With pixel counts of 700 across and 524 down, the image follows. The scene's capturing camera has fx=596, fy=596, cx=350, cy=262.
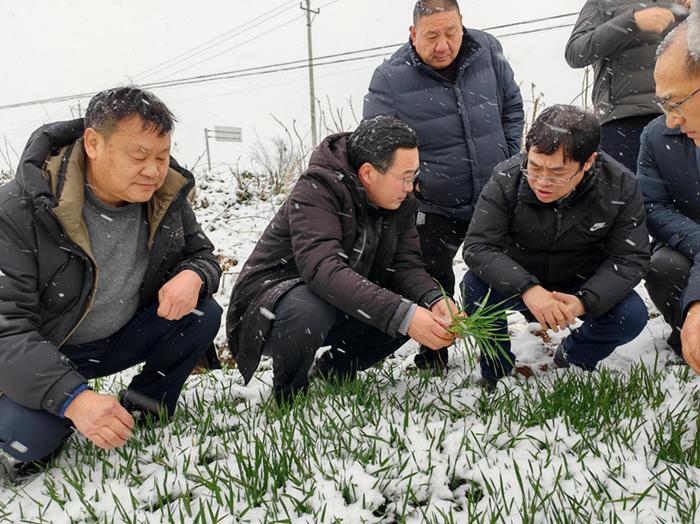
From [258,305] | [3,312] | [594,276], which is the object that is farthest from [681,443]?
[3,312]

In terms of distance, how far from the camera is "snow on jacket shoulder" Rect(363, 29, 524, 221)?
414cm

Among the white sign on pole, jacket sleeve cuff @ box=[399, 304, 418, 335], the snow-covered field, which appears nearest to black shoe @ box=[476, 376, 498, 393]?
the snow-covered field

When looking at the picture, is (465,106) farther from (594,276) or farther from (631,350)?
(631,350)

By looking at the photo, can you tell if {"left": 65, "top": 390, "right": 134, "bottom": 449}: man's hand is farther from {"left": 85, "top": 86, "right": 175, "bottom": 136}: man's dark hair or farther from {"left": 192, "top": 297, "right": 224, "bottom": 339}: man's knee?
{"left": 85, "top": 86, "right": 175, "bottom": 136}: man's dark hair

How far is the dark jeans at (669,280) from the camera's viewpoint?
352 cm

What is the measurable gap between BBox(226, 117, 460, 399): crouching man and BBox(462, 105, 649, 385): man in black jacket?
0.45m

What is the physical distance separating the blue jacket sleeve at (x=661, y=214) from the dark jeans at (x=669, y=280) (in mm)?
54

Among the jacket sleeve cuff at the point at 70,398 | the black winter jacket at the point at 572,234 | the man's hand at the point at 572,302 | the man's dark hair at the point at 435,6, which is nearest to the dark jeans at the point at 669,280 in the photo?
the black winter jacket at the point at 572,234

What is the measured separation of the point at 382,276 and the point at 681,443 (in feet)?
5.79

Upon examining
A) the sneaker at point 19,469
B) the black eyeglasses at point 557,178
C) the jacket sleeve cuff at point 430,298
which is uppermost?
the black eyeglasses at point 557,178

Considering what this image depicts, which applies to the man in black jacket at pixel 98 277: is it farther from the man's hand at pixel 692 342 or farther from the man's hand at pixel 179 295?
the man's hand at pixel 692 342

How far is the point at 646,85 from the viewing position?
4.07 m

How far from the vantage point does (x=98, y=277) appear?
9.23 ft

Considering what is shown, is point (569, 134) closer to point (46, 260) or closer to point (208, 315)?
point (208, 315)
